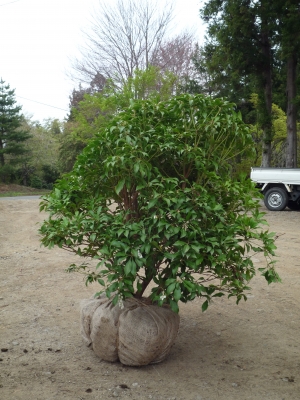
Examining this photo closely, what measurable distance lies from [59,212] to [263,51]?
16.8 m

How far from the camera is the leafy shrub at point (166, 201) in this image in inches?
119

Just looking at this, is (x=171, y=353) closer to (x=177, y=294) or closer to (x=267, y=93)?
(x=177, y=294)

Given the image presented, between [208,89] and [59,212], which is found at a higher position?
[208,89]

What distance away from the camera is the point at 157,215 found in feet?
10.0

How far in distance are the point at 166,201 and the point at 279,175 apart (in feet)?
38.5

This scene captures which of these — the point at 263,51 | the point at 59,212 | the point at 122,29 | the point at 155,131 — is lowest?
the point at 59,212

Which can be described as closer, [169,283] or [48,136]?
[169,283]

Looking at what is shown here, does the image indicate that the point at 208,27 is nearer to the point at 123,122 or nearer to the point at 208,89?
the point at 208,89

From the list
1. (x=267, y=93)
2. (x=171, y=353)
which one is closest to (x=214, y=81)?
(x=267, y=93)

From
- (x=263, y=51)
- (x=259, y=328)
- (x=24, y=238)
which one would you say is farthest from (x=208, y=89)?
(x=259, y=328)

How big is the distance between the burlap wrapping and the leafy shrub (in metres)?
0.15

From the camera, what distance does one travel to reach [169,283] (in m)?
3.05

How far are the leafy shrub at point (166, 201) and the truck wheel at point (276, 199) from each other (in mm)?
11172

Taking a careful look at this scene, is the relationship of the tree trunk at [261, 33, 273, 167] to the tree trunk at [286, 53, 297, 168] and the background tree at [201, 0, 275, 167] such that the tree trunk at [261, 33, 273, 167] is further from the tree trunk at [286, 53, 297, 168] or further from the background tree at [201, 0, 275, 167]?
the tree trunk at [286, 53, 297, 168]
